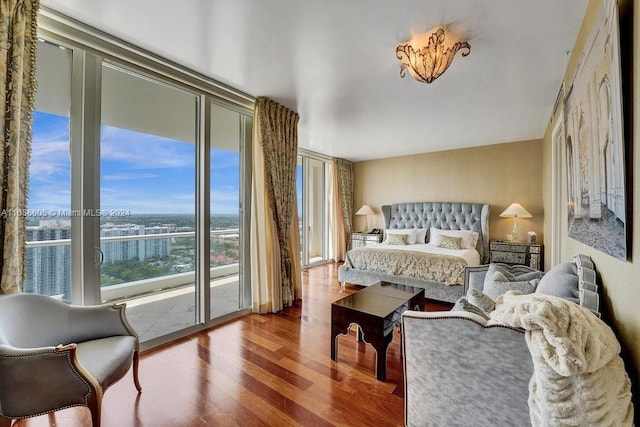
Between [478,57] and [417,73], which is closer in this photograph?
[417,73]

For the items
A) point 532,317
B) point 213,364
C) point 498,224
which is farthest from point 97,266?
point 498,224

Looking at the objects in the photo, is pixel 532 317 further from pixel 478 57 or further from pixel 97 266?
pixel 97 266

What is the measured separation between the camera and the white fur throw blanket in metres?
0.87

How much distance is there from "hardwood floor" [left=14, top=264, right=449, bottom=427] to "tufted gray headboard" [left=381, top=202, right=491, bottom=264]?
315cm

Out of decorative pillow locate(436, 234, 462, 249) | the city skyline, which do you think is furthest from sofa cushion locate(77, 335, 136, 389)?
decorative pillow locate(436, 234, 462, 249)

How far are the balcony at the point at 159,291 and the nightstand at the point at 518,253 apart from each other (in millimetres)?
4099

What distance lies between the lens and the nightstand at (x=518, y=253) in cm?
412

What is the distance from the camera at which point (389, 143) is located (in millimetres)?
4949

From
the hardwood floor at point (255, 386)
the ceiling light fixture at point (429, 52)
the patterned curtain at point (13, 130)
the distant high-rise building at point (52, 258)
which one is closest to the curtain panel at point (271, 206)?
the hardwood floor at point (255, 386)

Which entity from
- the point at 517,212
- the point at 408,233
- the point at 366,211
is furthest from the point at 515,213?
the point at 366,211

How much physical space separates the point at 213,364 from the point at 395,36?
291 centimetres

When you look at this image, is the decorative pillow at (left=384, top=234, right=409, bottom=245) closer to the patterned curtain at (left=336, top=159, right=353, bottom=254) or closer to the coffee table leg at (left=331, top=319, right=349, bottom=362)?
the patterned curtain at (left=336, top=159, right=353, bottom=254)

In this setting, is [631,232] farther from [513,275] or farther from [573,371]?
[513,275]

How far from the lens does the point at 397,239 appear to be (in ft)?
16.5
